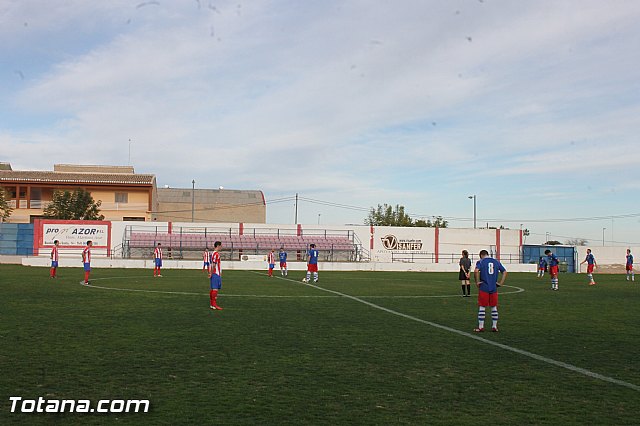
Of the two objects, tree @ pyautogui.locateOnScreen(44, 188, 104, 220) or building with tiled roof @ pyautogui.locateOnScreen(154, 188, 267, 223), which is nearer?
tree @ pyautogui.locateOnScreen(44, 188, 104, 220)

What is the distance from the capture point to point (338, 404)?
23.1ft

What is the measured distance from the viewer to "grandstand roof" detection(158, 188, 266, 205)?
3733 inches

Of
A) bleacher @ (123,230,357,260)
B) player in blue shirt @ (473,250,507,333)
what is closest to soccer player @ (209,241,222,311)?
player in blue shirt @ (473,250,507,333)

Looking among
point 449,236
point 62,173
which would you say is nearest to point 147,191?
point 62,173

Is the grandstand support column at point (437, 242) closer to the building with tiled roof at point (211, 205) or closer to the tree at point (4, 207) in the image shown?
the building with tiled roof at point (211, 205)

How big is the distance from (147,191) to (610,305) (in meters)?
61.2

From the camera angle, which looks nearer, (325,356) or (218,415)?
(218,415)

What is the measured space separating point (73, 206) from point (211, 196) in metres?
30.9

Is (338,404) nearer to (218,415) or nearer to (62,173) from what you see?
(218,415)

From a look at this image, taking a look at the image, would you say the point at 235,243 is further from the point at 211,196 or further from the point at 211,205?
the point at 211,196

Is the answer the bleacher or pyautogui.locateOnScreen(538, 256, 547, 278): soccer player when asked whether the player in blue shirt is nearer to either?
pyautogui.locateOnScreen(538, 256, 547, 278): soccer player

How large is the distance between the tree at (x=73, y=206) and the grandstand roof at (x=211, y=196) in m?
23.9

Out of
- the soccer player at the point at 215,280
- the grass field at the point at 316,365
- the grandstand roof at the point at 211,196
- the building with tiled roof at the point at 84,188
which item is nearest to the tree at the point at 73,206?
the building with tiled roof at the point at 84,188

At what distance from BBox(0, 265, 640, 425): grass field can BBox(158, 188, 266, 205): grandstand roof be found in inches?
3079
